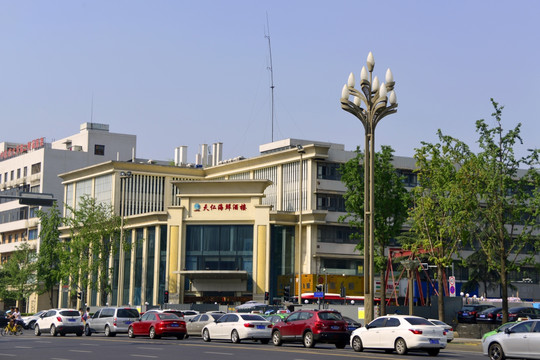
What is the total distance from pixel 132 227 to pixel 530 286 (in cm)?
4457

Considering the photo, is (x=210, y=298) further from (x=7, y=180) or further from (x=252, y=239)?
(x=7, y=180)

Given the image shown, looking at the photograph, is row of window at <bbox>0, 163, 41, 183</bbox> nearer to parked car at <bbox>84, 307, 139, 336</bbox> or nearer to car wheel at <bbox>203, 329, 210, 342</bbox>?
parked car at <bbox>84, 307, 139, 336</bbox>

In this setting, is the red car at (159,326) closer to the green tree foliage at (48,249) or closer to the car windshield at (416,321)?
the car windshield at (416,321)

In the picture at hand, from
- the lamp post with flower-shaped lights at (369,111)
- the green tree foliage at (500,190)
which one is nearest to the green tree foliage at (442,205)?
the green tree foliage at (500,190)

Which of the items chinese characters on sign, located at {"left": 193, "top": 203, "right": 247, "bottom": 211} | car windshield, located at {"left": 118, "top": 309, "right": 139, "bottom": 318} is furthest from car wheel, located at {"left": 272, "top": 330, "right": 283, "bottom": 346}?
chinese characters on sign, located at {"left": 193, "top": 203, "right": 247, "bottom": 211}

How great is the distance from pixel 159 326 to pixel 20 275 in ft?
193

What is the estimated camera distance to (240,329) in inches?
1528

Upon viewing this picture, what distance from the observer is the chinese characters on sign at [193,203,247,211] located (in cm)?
8094

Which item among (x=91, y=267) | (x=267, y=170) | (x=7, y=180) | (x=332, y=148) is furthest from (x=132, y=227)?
(x=7, y=180)

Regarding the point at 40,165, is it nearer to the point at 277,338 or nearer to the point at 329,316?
the point at 277,338

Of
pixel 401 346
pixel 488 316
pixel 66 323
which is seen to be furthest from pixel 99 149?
pixel 401 346

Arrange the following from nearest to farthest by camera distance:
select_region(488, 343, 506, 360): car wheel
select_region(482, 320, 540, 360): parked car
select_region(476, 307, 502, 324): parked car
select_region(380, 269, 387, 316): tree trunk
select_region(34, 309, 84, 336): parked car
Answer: select_region(482, 320, 540, 360): parked car, select_region(488, 343, 506, 360): car wheel, select_region(34, 309, 84, 336): parked car, select_region(476, 307, 502, 324): parked car, select_region(380, 269, 387, 316): tree trunk

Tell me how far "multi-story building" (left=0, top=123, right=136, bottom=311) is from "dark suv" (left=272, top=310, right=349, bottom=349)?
3098 inches

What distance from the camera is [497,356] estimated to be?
28.1 metres
